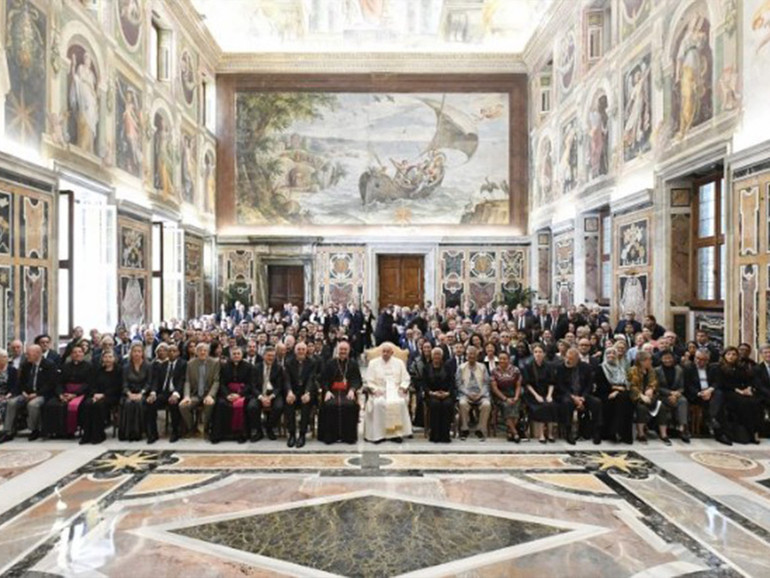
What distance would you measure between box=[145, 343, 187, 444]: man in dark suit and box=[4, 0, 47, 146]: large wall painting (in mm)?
4316

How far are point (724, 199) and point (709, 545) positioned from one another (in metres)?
6.59

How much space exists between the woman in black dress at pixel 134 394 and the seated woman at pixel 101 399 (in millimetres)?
135

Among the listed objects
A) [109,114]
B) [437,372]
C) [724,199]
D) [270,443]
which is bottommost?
[270,443]

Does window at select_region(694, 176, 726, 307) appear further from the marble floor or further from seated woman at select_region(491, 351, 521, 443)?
seated woman at select_region(491, 351, 521, 443)

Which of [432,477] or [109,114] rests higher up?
[109,114]

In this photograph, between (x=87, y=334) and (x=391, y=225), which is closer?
(x=87, y=334)

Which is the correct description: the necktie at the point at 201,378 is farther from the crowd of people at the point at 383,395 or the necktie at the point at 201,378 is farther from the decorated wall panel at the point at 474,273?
the decorated wall panel at the point at 474,273

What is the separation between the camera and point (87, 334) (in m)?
12.1

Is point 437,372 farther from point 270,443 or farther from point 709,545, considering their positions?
point 709,545

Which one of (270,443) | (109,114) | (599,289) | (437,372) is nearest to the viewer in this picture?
(270,443)

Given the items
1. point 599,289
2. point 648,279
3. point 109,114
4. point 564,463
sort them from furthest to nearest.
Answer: point 599,289, point 109,114, point 648,279, point 564,463

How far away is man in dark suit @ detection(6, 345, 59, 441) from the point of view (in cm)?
750

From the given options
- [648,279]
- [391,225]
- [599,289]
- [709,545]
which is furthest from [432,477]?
[391,225]

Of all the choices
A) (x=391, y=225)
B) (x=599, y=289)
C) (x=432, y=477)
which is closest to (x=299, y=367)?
(x=432, y=477)
